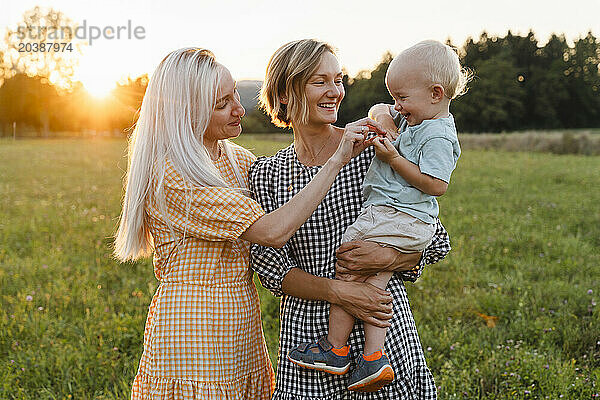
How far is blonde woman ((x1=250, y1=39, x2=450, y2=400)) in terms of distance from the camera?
2391 millimetres

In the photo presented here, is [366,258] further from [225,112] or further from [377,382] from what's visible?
[225,112]

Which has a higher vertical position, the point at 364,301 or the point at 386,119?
the point at 386,119

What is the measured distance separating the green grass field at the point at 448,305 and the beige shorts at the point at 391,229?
1.65m

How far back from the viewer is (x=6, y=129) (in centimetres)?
3061

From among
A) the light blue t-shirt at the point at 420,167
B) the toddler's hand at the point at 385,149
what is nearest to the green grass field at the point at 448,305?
the light blue t-shirt at the point at 420,167

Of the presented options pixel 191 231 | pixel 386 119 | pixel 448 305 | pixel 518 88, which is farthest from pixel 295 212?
pixel 518 88

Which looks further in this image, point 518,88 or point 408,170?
point 518,88

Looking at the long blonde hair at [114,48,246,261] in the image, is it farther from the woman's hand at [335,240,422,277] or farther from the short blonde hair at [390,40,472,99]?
the short blonde hair at [390,40,472,99]

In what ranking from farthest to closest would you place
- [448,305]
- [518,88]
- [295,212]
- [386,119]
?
[518,88]
[448,305]
[386,119]
[295,212]

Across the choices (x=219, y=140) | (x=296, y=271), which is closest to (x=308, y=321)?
(x=296, y=271)

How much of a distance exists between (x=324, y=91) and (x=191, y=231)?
78 centimetres

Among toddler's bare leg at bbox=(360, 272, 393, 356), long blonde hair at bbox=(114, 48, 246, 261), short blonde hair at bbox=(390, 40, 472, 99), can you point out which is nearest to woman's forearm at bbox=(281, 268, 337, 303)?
toddler's bare leg at bbox=(360, 272, 393, 356)

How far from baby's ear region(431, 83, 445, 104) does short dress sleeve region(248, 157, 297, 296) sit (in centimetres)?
73

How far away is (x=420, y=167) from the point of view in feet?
7.51
